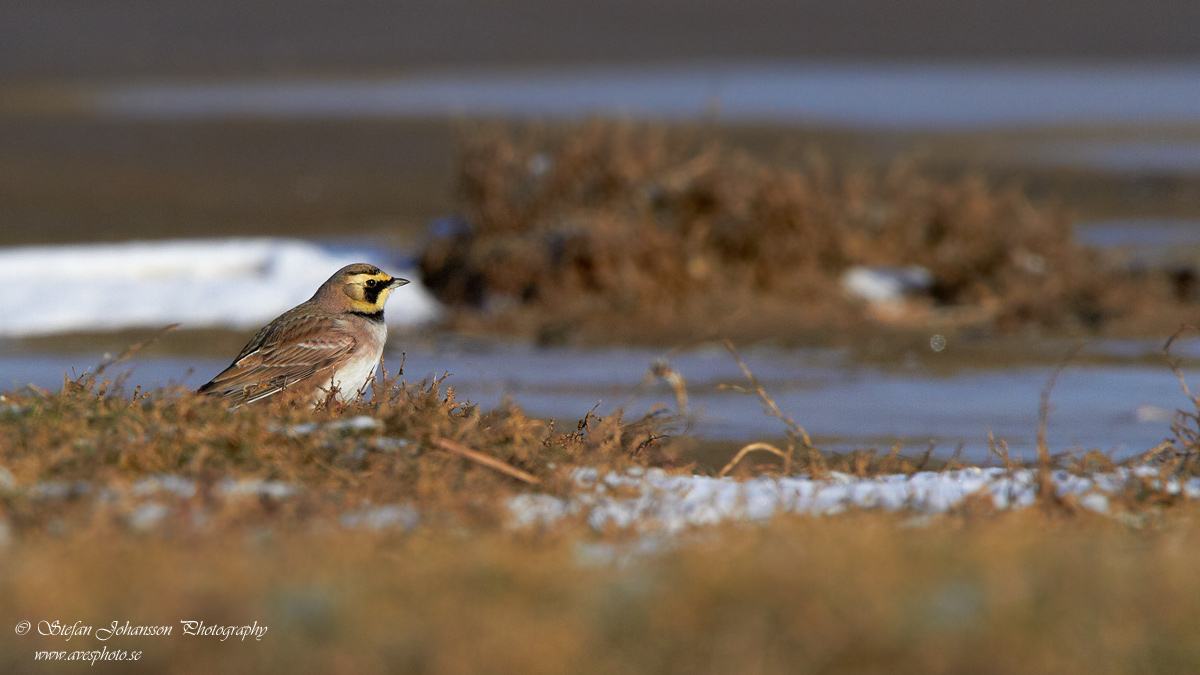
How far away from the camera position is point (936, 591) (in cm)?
371

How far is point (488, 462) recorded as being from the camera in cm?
498

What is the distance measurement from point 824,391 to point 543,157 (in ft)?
18.4

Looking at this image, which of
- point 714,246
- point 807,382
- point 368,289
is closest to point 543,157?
point 714,246

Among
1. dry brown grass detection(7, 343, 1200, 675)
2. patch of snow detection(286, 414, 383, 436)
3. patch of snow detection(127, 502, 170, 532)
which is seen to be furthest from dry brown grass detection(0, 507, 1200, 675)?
patch of snow detection(286, 414, 383, 436)

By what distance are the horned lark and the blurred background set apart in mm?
964

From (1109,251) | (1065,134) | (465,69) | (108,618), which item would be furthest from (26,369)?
(465,69)

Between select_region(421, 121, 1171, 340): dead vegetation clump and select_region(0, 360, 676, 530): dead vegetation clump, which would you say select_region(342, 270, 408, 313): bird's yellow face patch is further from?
select_region(421, 121, 1171, 340): dead vegetation clump

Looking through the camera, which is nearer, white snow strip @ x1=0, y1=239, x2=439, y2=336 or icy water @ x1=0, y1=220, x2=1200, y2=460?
icy water @ x1=0, y1=220, x2=1200, y2=460

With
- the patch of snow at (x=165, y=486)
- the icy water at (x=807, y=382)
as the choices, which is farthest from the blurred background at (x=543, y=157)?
the patch of snow at (x=165, y=486)

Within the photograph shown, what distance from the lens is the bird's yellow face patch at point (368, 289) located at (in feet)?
24.0

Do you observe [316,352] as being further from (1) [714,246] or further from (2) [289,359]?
(1) [714,246]

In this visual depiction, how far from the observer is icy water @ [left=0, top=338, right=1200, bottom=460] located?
8.66 metres

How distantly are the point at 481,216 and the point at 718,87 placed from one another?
696 inches

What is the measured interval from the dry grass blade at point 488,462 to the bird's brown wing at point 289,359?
1.83 metres
